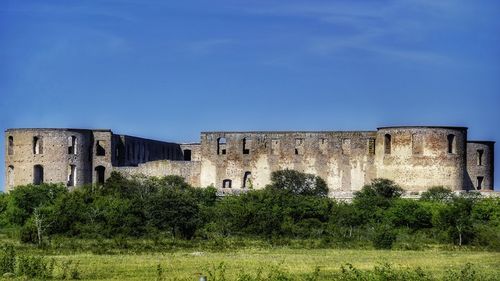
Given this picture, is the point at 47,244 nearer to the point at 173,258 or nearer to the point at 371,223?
the point at 173,258

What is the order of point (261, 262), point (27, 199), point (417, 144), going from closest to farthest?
point (261, 262) → point (27, 199) → point (417, 144)

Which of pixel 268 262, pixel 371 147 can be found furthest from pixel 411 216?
pixel 268 262

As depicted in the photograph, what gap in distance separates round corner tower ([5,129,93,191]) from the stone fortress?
5 cm

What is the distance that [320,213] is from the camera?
5322cm

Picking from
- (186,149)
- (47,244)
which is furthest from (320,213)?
(186,149)

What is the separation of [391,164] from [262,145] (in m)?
7.89

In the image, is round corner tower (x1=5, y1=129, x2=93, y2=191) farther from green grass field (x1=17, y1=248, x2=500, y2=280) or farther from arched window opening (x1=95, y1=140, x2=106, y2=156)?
green grass field (x1=17, y1=248, x2=500, y2=280)

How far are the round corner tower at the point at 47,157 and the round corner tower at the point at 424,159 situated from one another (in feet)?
54.9

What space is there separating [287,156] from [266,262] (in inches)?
1306

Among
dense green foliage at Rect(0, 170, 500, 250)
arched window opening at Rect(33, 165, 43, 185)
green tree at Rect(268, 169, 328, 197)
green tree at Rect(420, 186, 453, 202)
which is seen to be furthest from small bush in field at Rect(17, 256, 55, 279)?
arched window opening at Rect(33, 165, 43, 185)

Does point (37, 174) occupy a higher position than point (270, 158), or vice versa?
point (270, 158)

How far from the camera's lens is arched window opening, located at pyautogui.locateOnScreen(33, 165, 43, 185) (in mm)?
65425

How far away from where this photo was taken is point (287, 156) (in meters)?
65.4

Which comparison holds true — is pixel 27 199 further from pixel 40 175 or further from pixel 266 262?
pixel 266 262
